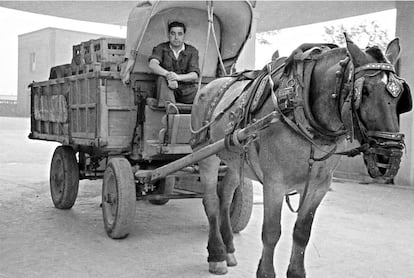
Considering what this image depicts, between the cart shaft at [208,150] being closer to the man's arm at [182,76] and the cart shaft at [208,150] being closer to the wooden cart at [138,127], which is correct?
the wooden cart at [138,127]

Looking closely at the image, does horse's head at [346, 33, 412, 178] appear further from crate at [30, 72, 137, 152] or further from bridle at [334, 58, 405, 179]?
crate at [30, 72, 137, 152]

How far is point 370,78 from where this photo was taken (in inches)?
107

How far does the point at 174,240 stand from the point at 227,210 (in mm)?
987

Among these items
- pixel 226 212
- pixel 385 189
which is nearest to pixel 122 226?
pixel 226 212

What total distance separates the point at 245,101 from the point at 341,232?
114 inches

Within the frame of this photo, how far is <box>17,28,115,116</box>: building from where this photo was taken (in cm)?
2822

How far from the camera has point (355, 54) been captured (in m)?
2.80

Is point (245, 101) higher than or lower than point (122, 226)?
higher

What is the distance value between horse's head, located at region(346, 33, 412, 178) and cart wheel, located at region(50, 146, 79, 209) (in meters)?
4.55

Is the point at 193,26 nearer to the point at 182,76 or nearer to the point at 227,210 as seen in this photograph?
the point at 182,76

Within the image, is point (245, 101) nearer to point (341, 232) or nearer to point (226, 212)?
point (226, 212)

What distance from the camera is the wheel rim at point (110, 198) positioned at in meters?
5.29

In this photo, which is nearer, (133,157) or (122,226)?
(122,226)

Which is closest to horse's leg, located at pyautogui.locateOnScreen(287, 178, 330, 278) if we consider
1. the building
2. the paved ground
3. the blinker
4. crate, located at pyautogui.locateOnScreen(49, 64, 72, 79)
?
the paved ground
